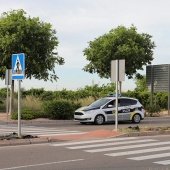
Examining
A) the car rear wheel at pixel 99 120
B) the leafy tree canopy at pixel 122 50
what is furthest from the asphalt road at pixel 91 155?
the leafy tree canopy at pixel 122 50

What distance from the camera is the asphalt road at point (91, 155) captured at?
931cm

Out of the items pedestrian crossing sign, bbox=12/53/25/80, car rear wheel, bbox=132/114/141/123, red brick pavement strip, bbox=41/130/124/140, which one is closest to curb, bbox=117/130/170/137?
red brick pavement strip, bbox=41/130/124/140

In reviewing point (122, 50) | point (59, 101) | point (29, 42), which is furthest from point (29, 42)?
point (122, 50)

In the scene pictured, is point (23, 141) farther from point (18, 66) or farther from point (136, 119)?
point (136, 119)

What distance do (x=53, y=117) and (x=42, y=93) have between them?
1515cm

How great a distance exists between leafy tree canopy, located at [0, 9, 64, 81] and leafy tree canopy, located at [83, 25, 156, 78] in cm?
583

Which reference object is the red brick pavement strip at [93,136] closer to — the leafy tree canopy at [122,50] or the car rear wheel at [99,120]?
the car rear wheel at [99,120]

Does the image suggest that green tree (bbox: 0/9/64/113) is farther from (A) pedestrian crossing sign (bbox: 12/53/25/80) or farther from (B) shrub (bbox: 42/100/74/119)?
(A) pedestrian crossing sign (bbox: 12/53/25/80)

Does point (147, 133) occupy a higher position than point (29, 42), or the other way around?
point (29, 42)

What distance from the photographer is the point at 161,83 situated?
111 ft

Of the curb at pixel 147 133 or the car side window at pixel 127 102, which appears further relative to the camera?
the car side window at pixel 127 102

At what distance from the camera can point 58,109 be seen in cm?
2584

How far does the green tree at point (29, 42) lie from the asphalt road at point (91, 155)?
13.8 meters

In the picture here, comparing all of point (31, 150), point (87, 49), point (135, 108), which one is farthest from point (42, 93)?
point (31, 150)
